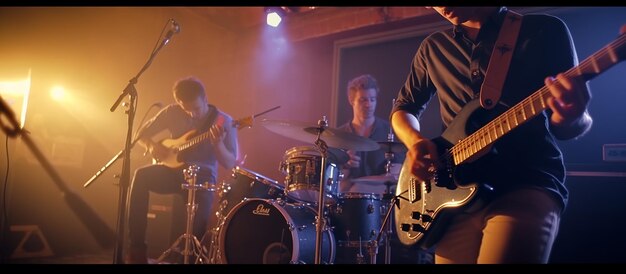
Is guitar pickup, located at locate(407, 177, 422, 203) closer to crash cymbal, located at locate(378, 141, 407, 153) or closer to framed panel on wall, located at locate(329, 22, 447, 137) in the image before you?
crash cymbal, located at locate(378, 141, 407, 153)

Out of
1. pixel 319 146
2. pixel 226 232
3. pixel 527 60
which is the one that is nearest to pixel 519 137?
pixel 527 60

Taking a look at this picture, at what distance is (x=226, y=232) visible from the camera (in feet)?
14.0

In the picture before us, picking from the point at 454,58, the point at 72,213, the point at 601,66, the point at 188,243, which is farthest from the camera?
the point at 72,213

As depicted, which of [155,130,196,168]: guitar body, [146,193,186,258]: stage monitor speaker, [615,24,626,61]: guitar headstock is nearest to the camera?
[615,24,626,61]: guitar headstock

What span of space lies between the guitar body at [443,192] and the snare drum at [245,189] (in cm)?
255

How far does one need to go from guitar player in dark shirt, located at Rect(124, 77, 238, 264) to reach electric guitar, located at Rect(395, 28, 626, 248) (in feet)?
10.2

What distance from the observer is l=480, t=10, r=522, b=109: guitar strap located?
163 centimetres

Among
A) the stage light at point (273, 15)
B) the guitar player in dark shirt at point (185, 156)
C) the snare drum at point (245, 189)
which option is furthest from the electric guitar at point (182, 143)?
the stage light at point (273, 15)

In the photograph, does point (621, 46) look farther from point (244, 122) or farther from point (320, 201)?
point (244, 122)

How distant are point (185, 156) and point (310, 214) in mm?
1702

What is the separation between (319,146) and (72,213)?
437 centimetres

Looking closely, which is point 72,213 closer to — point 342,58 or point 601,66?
point 342,58

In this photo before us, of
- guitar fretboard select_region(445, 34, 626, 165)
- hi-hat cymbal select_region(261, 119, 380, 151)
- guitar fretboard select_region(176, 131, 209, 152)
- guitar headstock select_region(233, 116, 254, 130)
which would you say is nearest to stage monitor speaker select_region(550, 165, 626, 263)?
hi-hat cymbal select_region(261, 119, 380, 151)
